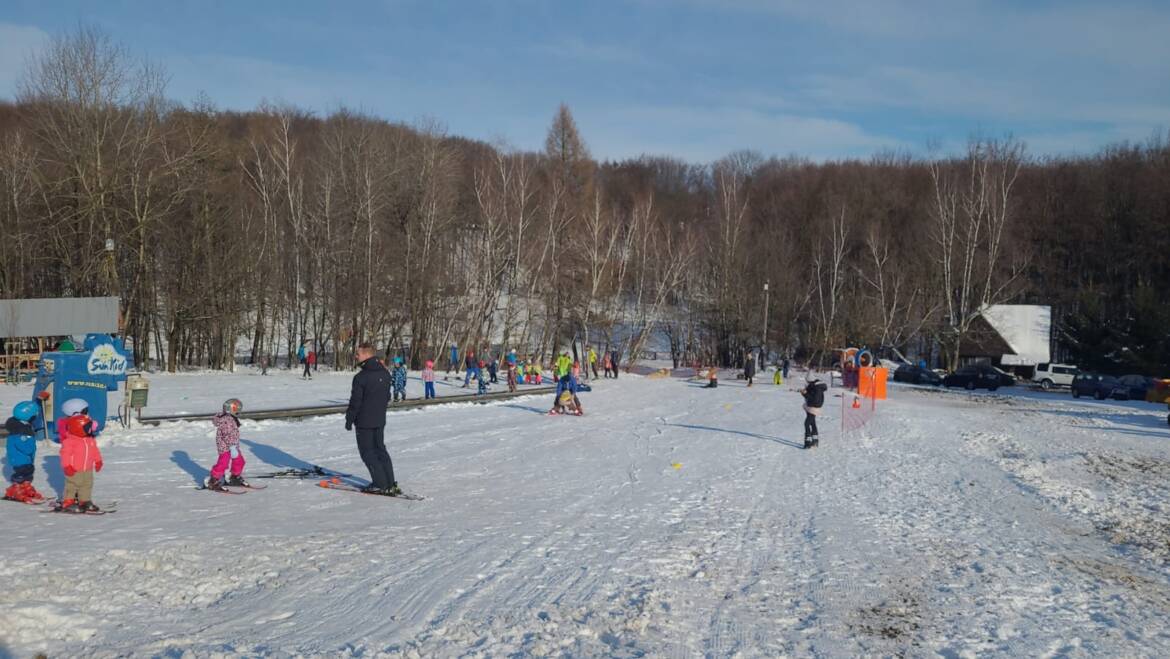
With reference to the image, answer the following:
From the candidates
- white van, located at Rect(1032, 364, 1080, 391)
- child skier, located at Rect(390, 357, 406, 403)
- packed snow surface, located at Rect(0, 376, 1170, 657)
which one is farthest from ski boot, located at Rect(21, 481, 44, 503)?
white van, located at Rect(1032, 364, 1080, 391)

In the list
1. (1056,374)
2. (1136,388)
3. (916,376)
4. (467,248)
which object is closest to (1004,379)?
(916,376)

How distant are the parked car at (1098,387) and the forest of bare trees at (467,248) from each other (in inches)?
476

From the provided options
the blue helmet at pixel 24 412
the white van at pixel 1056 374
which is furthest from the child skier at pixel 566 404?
the white van at pixel 1056 374

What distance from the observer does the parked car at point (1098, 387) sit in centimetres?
4397

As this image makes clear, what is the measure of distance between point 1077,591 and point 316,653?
769cm

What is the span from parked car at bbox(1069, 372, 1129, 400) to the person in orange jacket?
4676 centimetres

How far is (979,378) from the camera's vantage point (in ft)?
165

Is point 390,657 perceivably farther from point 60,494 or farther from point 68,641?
point 60,494

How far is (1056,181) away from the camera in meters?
91.0

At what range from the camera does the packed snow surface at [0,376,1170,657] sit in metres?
7.14

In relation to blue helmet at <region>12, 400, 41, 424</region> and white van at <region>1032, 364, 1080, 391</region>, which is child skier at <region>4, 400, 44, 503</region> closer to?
blue helmet at <region>12, 400, 41, 424</region>

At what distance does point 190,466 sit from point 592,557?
8.57m

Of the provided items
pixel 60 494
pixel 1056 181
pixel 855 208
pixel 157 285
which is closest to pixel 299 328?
pixel 157 285

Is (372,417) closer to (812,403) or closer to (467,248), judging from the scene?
(812,403)
